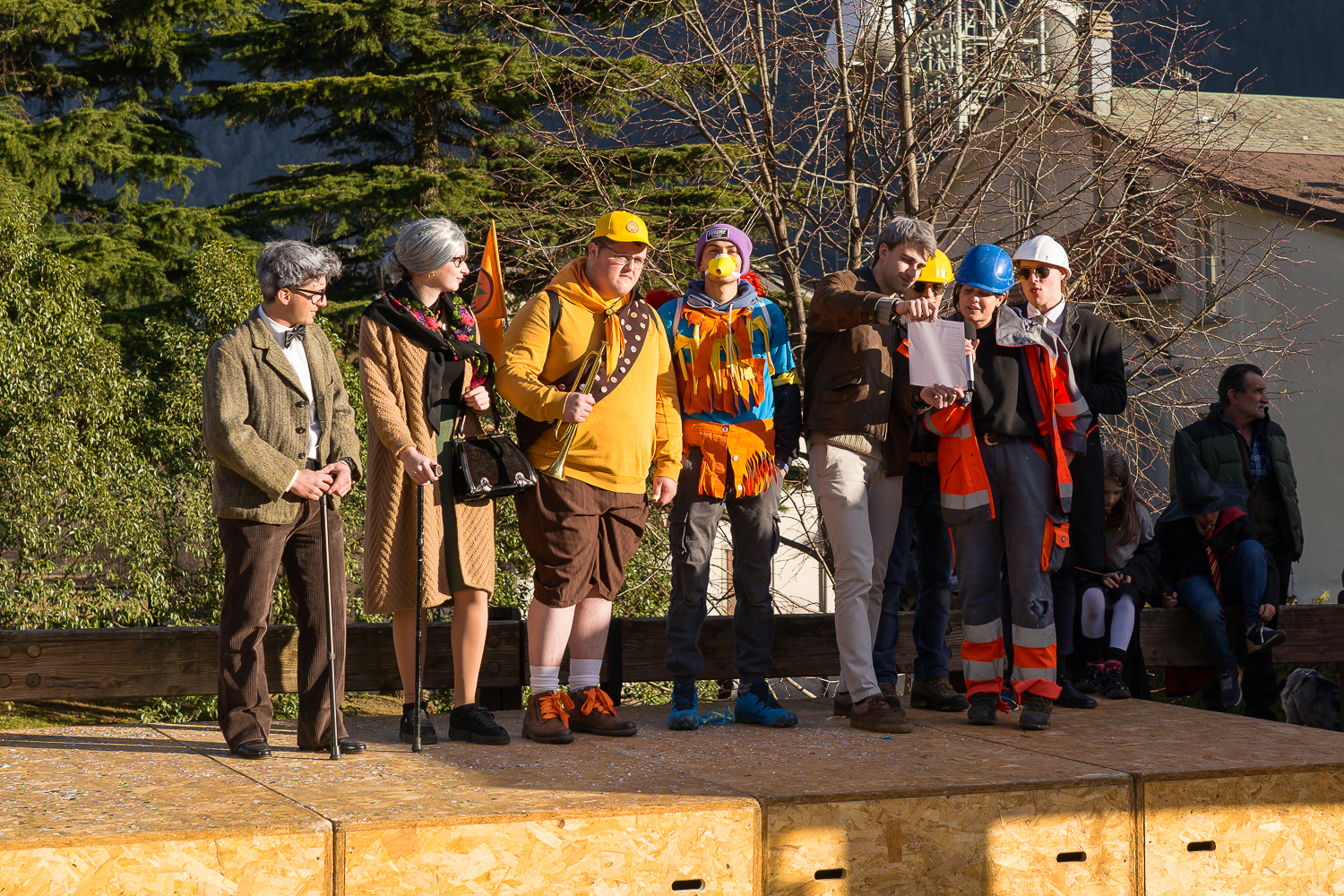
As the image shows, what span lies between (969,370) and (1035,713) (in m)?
1.29

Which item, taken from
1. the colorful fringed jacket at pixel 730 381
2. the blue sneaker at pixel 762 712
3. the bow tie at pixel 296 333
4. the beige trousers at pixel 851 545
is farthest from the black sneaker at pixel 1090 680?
the bow tie at pixel 296 333

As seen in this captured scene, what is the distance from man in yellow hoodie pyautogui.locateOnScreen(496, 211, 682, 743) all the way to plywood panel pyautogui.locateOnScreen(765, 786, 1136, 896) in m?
1.14

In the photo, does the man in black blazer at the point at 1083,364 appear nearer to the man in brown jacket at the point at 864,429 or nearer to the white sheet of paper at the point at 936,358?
the man in brown jacket at the point at 864,429

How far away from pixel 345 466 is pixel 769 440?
159cm

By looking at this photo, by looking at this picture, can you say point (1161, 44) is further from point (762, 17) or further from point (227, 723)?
point (227, 723)

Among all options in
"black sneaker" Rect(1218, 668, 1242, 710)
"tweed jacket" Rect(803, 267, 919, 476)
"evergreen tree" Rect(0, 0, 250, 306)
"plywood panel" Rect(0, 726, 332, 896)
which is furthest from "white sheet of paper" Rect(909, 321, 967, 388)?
"evergreen tree" Rect(0, 0, 250, 306)

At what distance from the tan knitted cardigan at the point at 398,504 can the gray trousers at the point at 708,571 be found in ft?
2.62

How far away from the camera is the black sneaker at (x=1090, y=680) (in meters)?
Answer: 5.56

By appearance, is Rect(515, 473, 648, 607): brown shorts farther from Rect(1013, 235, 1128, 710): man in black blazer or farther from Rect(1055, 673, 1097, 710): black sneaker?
Rect(1055, 673, 1097, 710): black sneaker

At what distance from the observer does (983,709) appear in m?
4.61

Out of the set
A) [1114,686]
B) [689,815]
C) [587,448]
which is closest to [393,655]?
[587,448]

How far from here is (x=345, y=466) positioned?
13.4 ft

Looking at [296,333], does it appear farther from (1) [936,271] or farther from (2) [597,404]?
(1) [936,271]

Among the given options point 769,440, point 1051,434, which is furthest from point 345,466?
point 1051,434
